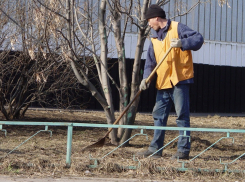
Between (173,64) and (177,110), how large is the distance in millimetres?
523

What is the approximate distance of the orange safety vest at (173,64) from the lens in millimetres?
4551

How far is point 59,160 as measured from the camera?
452cm

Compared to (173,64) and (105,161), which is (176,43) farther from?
(105,161)

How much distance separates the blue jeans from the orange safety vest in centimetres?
10

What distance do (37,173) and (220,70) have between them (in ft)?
38.4

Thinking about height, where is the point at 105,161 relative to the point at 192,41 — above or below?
below

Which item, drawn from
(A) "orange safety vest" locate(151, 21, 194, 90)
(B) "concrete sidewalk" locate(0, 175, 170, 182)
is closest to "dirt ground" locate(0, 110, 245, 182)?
(B) "concrete sidewalk" locate(0, 175, 170, 182)

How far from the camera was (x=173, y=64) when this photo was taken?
15.0 ft

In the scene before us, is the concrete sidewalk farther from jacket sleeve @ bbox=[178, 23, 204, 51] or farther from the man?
jacket sleeve @ bbox=[178, 23, 204, 51]

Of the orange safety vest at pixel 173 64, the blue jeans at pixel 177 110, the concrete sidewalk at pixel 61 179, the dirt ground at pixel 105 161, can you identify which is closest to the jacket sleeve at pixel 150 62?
the orange safety vest at pixel 173 64

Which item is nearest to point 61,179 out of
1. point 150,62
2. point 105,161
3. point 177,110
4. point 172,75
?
point 105,161

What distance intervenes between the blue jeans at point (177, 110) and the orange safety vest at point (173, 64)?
99 mm

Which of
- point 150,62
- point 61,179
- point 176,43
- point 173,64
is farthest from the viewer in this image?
point 150,62

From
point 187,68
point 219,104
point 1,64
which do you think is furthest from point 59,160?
point 219,104
